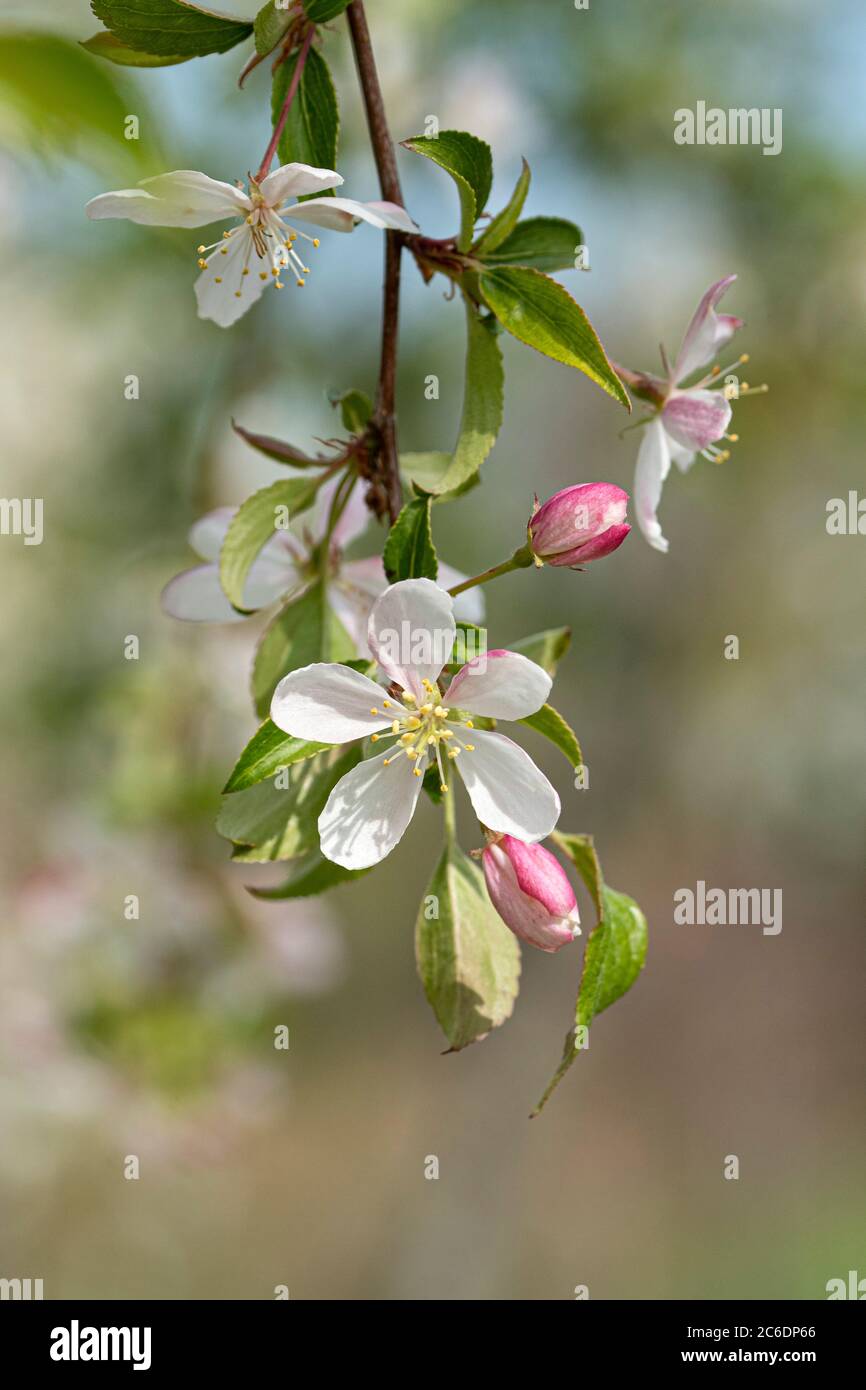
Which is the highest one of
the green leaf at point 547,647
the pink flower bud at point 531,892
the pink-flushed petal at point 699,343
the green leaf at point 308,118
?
the green leaf at point 308,118

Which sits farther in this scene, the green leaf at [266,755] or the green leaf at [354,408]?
the green leaf at [354,408]

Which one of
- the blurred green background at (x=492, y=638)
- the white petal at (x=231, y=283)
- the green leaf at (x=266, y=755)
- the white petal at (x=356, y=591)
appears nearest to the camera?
the green leaf at (x=266, y=755)

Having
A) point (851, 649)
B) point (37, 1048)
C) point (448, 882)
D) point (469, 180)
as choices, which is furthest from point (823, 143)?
A: point (37, 1048)

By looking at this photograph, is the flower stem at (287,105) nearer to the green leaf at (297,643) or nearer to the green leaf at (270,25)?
the green leaf at (270,25)

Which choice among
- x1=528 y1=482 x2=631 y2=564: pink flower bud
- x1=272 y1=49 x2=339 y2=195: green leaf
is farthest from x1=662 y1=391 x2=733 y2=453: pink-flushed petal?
x1=272 y1=49 x2=339 y2=195: green leaf

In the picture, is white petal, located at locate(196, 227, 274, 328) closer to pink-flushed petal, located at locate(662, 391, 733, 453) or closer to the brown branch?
the brown branch

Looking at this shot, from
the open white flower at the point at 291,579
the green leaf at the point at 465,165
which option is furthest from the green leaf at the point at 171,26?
the open white flower at the point at 291,579

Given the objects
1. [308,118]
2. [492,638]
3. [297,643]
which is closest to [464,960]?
[297,643]
